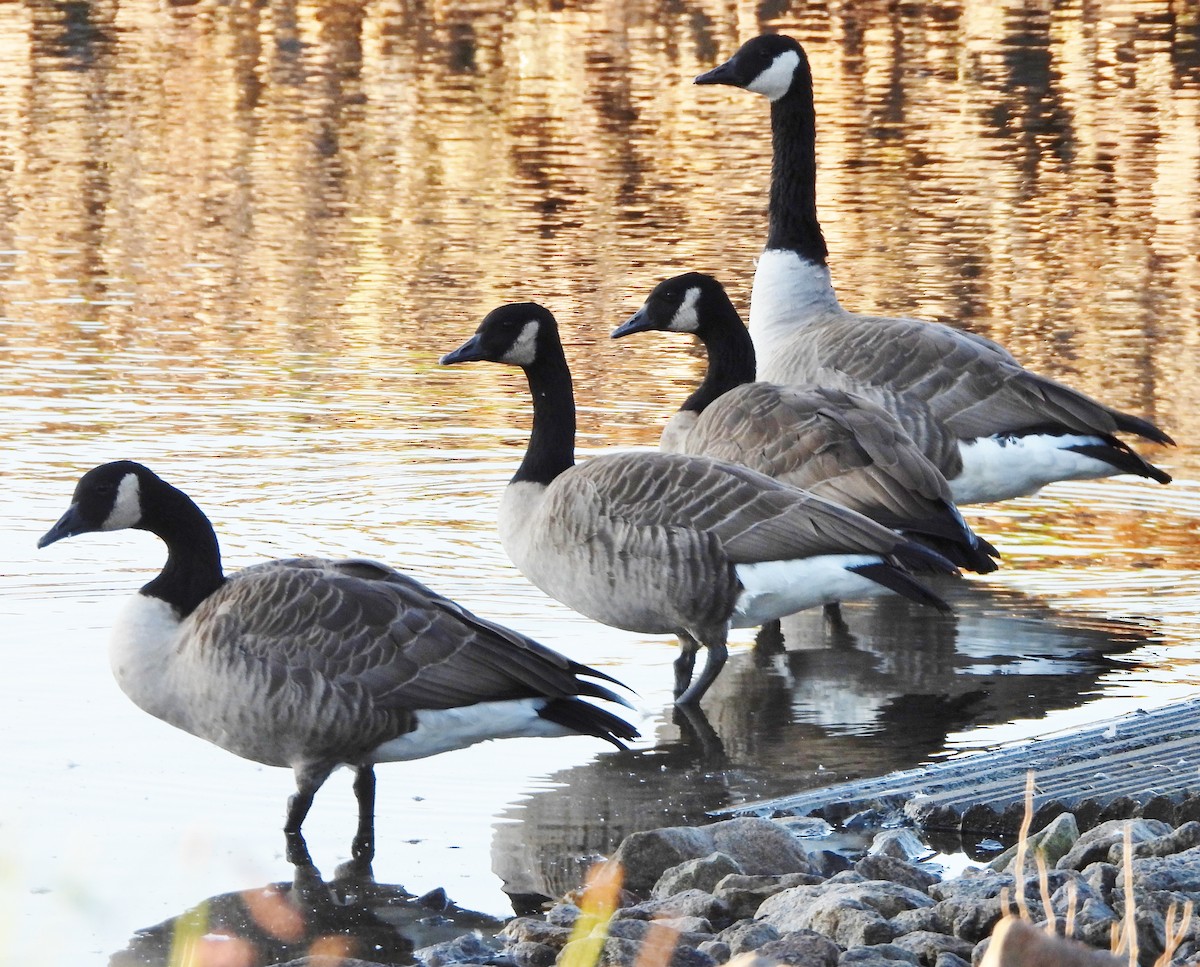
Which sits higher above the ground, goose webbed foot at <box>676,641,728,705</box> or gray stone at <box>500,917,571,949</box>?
gray stone at <box>500,917,571,949</box>

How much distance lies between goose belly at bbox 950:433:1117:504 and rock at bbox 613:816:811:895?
3.89 meters

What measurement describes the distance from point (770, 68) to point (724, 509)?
493 cm

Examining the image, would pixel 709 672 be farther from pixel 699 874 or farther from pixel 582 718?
pixel 699 874

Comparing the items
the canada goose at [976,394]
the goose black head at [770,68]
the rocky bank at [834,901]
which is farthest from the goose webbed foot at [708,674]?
the goose black head at [770,68]

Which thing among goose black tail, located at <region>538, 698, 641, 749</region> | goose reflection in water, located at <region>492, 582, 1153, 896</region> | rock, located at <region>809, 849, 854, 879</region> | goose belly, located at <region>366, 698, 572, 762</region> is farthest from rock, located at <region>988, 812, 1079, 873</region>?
goose belly, located at <region>366, 698, 572, 762</region>

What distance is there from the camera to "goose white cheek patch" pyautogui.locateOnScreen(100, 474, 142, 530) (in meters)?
6.59

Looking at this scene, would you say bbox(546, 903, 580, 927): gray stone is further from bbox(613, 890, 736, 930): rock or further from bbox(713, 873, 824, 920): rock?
bbox(713, 873, 824, 920): rock

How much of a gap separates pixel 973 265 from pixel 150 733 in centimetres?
1135

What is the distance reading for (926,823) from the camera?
6.22m

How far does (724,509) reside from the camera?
296 inches

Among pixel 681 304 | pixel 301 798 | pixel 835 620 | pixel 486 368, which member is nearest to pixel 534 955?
pixel 301 798

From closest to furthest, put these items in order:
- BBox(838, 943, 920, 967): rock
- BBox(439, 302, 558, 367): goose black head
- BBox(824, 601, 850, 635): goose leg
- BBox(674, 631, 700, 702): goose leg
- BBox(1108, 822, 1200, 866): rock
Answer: BBox(838, 943, 920, 967): rock, BBox(1108, 822, 1200, 866): rock, BBox(674, 631, 700, 702): goose leg, BBox(439, 302, 558, 367): goose black head, BBox(824, 601, 850, 635): goose leg

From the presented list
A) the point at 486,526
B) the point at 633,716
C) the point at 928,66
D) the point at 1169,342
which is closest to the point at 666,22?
the point at 928,66

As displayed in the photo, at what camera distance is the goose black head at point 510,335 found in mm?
8305
